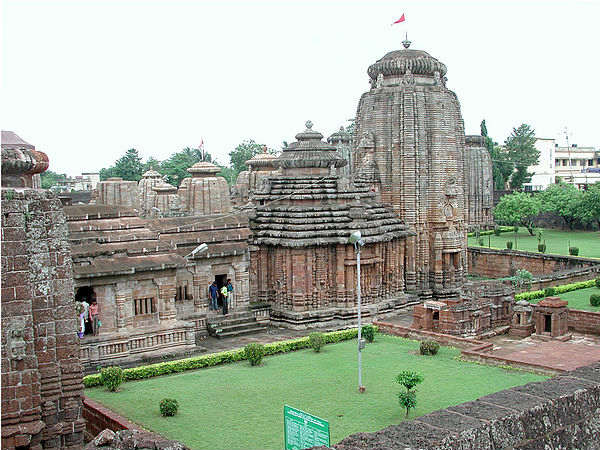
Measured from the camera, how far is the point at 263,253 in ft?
86.0

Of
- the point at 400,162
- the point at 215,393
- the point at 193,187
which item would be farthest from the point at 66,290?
the point at 193,187

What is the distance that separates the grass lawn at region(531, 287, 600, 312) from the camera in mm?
26078

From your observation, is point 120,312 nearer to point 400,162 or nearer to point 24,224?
point 24,224

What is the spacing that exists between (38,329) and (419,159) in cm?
2063

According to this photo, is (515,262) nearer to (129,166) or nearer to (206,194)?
(206,194)

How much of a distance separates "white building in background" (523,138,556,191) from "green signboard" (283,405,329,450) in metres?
81.8

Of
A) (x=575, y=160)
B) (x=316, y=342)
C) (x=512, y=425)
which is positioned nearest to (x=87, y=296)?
(x=316, y=342)

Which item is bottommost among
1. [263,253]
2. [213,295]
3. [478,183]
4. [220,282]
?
[213,295]

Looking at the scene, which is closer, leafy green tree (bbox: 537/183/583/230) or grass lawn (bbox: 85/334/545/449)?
grass lawn (bbox: 85/334/545/449)

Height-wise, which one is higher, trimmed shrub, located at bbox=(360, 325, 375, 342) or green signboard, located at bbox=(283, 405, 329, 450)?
green signboard, located at bbox=(283, 405, 329, 450)

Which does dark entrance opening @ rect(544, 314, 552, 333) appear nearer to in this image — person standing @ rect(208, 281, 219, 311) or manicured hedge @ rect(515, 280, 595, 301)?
manicured hedge @ rect(515, 280, 595, 301)

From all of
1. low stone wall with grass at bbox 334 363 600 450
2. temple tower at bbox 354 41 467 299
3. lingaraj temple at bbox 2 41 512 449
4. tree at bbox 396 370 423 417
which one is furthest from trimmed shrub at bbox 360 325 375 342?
low stone wall with grass at bbox 334 363 600 450

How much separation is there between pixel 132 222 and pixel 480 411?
1710 centimetres

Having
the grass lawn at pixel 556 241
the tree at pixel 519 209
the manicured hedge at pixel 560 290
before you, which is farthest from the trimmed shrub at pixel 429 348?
the tree at pixel 519 209
